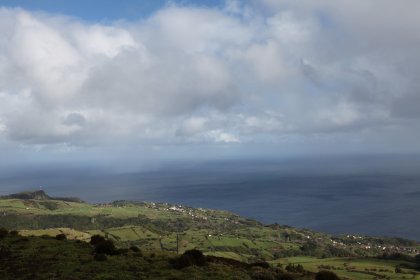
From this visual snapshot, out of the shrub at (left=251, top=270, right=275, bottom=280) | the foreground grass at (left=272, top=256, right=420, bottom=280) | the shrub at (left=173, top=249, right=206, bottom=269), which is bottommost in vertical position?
the foreground grass at (left=272, top=256, right=420, bottom=280)

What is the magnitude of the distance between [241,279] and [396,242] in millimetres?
195956

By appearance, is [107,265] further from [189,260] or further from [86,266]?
[189,260]

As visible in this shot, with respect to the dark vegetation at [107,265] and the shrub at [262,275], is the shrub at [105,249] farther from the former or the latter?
the shrub at [262,275]

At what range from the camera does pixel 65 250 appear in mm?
31656

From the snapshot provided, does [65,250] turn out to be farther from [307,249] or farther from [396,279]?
[307,249]

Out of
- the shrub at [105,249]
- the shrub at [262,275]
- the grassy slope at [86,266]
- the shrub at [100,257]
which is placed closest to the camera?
the grassy slope at [86,266]

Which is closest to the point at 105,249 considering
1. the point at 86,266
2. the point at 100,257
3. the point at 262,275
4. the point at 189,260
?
the point at 100,257

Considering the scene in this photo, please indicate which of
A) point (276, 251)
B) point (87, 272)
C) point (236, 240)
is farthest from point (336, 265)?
point (87, 272)

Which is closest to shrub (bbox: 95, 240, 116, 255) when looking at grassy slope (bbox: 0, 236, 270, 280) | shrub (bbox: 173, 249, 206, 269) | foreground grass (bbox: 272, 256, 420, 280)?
grassy slope (bbox: 0, 236, 270, 280)

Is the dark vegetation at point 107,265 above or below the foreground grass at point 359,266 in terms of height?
above

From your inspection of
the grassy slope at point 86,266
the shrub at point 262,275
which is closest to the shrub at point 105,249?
the grassy slope at point 86,266

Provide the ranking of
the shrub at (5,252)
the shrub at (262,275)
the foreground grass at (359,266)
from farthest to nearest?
1. the foreground grass at (359,266)
2. the shrub at (5,252)
3. the shrub at (262,275)

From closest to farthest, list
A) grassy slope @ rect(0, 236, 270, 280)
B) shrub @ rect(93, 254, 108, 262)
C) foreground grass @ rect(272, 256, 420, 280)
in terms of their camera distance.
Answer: grassy slope @ rect(0, 236, 270, 280) < shrub @ rect(93, 254, 108, 262) < foreground grass @ rect(272, 256, 420, 280)

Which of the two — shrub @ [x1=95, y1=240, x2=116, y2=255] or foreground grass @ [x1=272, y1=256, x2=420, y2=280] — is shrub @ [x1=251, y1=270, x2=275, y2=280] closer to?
shrub @ [x1=95, y1=240, x2=116, y2=255]
